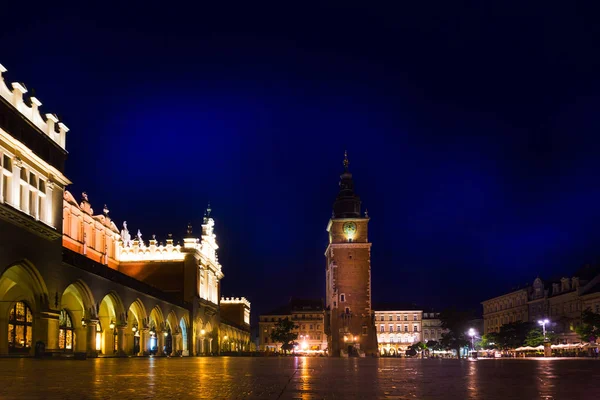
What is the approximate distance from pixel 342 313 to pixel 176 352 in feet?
168

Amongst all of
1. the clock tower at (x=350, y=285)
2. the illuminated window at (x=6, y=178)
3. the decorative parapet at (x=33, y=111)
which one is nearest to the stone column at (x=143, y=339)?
the decorative parapet at (x=33, y=111)

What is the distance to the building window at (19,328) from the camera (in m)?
37.8

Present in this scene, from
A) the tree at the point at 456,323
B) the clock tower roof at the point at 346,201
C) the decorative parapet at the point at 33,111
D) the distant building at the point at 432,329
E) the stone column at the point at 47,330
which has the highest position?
the clock tower roof at the point at 346,201

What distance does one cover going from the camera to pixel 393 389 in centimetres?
1225

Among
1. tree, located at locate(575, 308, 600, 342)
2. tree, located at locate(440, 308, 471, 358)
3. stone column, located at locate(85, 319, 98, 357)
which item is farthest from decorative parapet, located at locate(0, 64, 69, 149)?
tree, located at locate(440, 308, 471, 358)

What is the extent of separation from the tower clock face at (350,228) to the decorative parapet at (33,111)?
79.1 metres

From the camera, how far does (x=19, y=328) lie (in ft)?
127

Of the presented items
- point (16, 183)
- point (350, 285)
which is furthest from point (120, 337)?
point (350, 285)

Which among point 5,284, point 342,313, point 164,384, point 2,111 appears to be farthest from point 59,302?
point 342,313

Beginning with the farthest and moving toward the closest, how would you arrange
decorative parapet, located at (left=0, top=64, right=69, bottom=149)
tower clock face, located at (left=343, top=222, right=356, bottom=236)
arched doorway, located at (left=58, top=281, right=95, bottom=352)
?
1. tower clock face, located at (left=343, top=222, right=356, bottom=236)
2. arched doorway, located at (left=58, top=281, right=95, bottom=352)
3. decorative parapet, located at (left=0, top=64, right=69, bottom=149)

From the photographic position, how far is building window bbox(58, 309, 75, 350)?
42.6 metres

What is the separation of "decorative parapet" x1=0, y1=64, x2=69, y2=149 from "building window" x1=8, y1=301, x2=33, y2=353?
29.9 feet

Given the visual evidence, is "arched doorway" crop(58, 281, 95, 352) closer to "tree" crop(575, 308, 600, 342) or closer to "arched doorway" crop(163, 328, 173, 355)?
"arched doorway" crop(163, 328, 173, 355)

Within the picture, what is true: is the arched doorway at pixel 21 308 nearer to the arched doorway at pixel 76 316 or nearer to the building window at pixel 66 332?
the arched doorway at pixel 76 316
